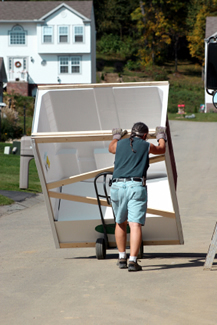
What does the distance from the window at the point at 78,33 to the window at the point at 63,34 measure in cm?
80

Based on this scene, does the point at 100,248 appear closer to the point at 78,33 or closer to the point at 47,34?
the point at 78,33

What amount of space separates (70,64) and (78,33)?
3.09 m

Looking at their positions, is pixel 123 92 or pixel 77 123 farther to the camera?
A: pixel 77 123

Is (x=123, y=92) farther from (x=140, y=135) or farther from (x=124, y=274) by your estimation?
(x=124, y=274)

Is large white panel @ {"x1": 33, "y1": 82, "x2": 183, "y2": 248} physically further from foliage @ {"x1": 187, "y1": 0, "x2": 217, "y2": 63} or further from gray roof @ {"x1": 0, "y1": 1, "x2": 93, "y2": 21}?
foliage @ {"x1": 187, "y1": 0, "x2": 217, "y2": 63}

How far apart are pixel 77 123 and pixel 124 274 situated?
3.58 m

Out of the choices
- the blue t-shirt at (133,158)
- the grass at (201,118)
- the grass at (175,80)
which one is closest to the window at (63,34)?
the grass at (175,80)

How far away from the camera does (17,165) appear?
818 inches

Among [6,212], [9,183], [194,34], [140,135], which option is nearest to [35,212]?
[6,212]

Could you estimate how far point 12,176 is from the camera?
18.1 meters

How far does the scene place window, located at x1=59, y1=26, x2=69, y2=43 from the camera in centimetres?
5153

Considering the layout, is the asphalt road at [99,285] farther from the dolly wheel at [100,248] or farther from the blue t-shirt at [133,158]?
the blue t-shirt at [133,158]

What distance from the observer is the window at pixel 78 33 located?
2026 inches

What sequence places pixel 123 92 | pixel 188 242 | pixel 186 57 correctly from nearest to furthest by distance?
1. pixel 123 92
2. pixel 188 242
3. pixel 186 57
